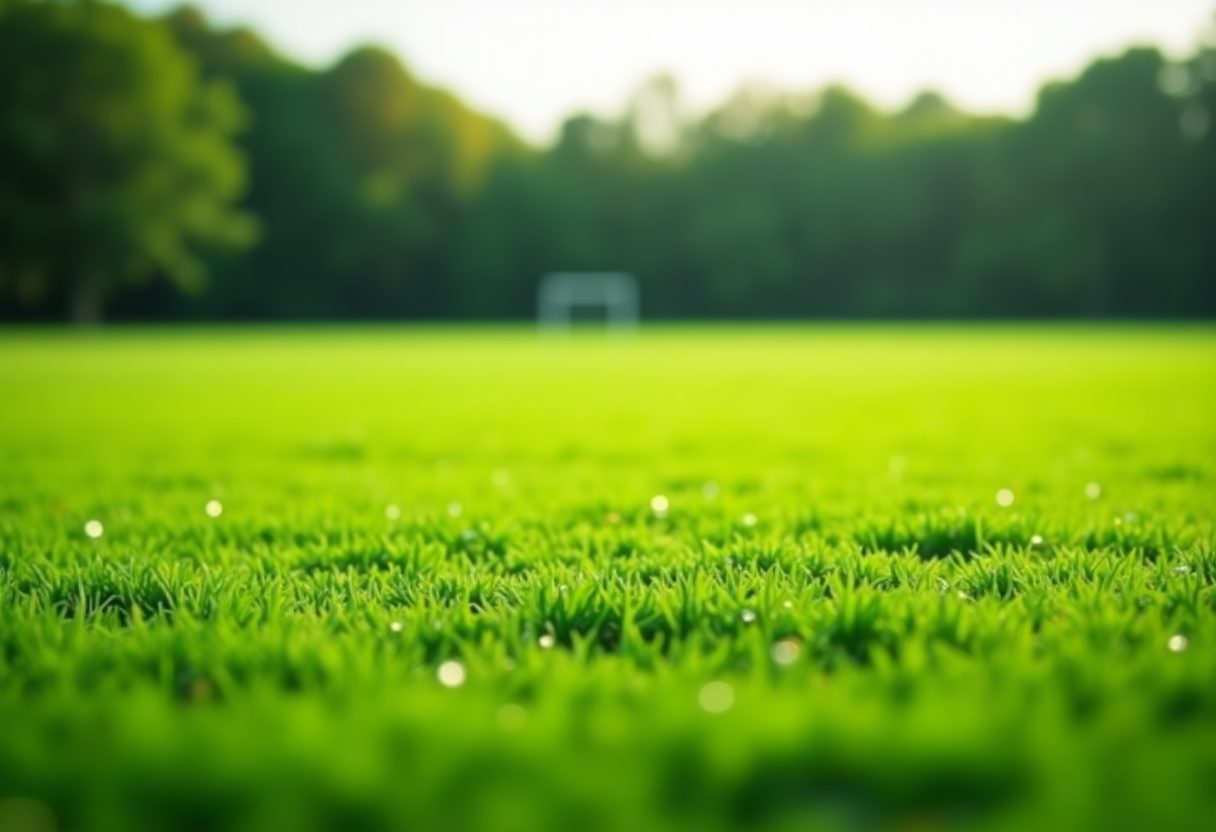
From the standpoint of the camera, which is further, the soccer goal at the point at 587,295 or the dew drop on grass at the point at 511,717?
the soccer goal at the point at 587,295

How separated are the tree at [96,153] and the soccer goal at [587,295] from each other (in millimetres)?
17498

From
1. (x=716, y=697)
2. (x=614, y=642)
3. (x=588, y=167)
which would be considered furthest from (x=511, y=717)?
(x=588, y=167)

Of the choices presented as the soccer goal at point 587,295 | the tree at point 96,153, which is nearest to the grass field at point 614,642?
the tree at point 96,153

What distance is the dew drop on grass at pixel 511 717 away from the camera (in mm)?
1482

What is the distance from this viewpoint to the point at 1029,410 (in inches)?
308

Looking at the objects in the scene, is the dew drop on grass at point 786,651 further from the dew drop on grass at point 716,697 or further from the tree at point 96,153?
the tree at point 96,153

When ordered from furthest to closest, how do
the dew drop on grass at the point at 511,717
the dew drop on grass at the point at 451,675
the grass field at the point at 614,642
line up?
the dew drop on grass at the point at 451,675
the dew drop on grass at the point at 511,717
the grass field at the point at 614,642

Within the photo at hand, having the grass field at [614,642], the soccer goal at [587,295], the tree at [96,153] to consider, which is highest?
the tree at [96,153]

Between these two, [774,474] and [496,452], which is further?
[496,452]

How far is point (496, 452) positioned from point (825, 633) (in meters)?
3.97

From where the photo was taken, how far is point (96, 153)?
4088cm

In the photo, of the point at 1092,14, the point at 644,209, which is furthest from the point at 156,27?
the point at 1092,14

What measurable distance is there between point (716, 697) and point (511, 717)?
1.19 feet

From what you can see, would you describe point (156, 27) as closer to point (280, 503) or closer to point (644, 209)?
point (644, 209)
